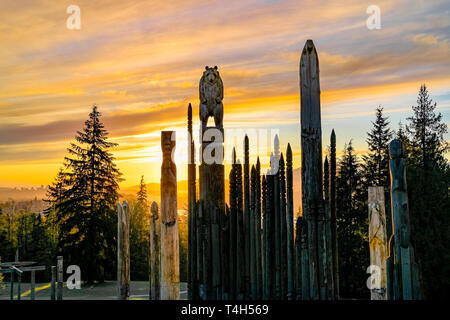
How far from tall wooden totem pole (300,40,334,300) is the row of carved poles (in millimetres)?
13

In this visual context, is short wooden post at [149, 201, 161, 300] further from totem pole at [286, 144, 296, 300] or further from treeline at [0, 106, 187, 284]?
treeline at [0, 106, 187, 284]

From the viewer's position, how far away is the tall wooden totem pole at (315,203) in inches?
236

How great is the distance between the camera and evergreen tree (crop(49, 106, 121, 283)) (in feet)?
90.6

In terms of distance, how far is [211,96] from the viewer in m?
7.20

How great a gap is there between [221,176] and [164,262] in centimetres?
152

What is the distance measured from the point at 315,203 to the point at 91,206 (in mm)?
24137

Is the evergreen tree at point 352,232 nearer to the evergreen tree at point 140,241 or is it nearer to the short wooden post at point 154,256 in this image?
the evergreen tree at point 140,241

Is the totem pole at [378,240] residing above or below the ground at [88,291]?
above

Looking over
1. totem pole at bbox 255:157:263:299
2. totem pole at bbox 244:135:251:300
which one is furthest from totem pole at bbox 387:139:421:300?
totem pole at bbox 244:135:251:300

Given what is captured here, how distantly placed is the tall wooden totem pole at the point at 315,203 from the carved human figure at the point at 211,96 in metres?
1.53

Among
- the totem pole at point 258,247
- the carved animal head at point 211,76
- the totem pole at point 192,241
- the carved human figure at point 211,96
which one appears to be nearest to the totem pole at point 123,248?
the totem pole at point 192,241

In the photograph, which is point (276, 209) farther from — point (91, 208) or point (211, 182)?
point (91, 208)
